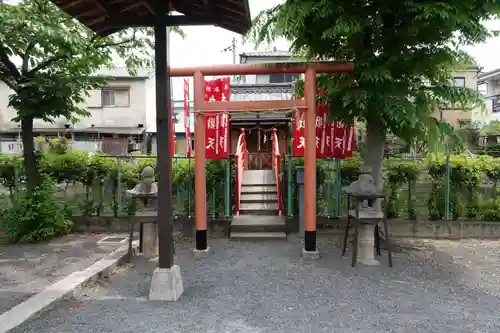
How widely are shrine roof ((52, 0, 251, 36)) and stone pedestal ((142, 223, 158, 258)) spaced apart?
11.8ft

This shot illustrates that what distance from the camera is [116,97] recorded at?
84.8 feet

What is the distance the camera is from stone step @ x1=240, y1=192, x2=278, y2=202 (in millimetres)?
10188

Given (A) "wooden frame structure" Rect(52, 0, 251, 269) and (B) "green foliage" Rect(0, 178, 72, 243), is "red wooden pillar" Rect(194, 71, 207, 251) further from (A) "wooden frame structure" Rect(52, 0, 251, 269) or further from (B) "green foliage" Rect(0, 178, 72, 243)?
(B) "green foliage" Rect(0, 178, 72, 243)

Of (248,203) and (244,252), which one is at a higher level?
(248,203)

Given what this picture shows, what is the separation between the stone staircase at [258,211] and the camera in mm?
8766

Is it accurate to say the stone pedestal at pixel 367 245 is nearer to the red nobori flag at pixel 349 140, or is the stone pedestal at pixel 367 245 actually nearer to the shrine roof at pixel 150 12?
the red nobori flag at pixel 349 140

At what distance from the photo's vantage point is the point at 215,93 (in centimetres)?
857

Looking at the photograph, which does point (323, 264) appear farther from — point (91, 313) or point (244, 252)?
point (91, 313)

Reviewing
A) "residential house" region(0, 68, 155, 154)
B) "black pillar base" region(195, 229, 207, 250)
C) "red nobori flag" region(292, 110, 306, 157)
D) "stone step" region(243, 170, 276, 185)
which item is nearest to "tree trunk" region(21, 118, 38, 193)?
"black pillar base" region(195, 229, 207, 250)

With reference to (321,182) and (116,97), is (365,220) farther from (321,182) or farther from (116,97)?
(116,97)

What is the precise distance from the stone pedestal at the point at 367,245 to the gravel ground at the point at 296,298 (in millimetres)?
236

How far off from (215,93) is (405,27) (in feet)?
13.4

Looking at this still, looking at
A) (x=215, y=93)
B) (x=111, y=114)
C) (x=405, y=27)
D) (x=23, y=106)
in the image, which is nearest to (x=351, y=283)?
(x=405, y=27)

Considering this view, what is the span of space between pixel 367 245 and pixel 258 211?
3645mm
